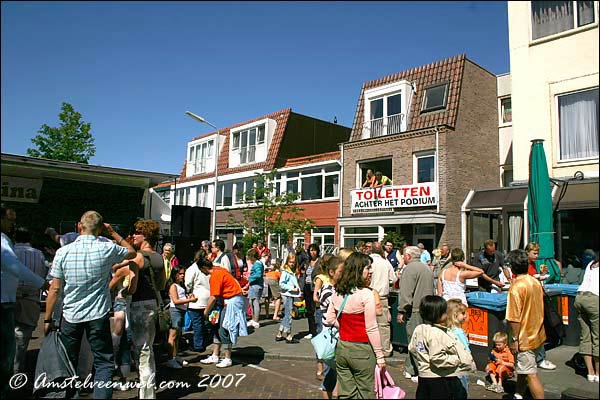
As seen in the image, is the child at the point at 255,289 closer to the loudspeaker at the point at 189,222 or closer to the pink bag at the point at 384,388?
the loudspeaker at the point at 189,222

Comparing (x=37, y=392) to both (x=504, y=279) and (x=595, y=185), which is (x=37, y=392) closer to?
(x=595, y=185)

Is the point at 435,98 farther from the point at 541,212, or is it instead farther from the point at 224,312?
the point at 224,312

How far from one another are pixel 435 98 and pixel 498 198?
622 cm

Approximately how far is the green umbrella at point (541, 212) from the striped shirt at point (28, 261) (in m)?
6.68

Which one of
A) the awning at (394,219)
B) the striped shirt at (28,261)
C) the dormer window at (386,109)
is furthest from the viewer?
the dormer window at (386,109)

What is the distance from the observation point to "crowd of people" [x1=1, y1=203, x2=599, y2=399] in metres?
4.20

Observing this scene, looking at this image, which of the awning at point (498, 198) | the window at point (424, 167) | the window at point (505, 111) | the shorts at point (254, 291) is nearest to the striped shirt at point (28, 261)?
the shorts at point (254, 291)

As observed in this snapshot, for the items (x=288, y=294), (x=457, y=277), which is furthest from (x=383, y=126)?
(x=457, y=277)

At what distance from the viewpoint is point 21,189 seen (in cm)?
849

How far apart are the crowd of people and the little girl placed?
0.9 inches

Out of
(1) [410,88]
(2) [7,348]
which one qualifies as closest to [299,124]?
(1) [410,88]

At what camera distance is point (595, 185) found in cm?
470

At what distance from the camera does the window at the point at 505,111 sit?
2053cm

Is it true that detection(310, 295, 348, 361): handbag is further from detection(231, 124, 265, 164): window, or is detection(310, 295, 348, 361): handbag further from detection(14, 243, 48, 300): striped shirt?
detection(231, 124, 265, 164): window
